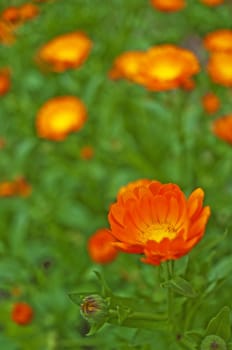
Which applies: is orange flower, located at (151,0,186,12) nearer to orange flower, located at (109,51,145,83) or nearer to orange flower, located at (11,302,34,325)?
orange flower, located at (109,51,145,83)

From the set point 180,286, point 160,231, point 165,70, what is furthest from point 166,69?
point 180,286

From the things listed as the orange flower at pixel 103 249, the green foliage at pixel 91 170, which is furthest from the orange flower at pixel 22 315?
the orange flower at pixel 103 249

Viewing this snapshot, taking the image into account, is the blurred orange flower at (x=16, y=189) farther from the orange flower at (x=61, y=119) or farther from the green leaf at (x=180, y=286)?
the green leaf at (x=180, y=286)

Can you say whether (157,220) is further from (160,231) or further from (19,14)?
(19,14)

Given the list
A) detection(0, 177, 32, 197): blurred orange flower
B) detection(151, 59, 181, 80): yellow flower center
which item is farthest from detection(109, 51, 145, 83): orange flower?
detection(0, 177, 32, 197): blurred orange flower

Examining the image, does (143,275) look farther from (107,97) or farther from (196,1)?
(196,1)
